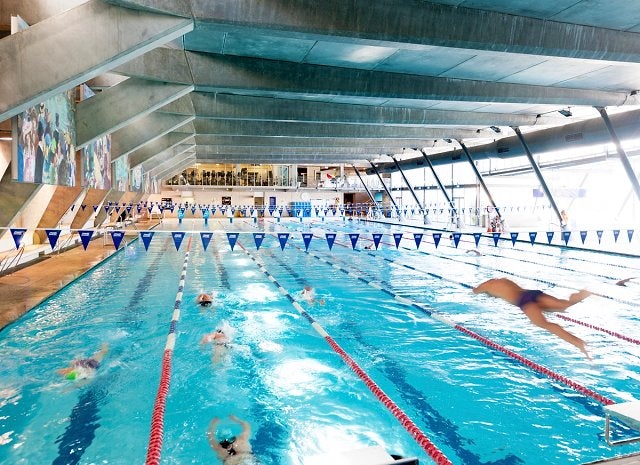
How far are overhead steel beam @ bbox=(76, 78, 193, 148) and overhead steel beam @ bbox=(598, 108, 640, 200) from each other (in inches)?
371

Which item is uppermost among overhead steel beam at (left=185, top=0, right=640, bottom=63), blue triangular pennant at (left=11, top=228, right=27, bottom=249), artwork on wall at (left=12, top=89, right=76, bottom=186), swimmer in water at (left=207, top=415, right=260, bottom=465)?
overhead steel beam at (left=185, top=0, right=640, bottom=63)

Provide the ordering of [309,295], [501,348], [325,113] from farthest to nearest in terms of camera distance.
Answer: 1. [325,113]
2. [309,295]
3. [501,348]

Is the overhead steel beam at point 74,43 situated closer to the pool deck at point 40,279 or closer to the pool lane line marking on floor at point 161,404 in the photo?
the pool deck at point 40,279

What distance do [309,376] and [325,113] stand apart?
8035 mm

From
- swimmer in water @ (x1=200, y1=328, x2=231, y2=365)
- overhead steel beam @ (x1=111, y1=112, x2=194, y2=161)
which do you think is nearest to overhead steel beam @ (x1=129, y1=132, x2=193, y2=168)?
overhead steel beam @ (x1=111, y1=112, x2=194, y2=161)

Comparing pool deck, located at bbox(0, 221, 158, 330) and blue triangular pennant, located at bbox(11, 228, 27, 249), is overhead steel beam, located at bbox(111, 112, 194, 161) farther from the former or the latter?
blue triangular pennant, located at bbox(11, 228, 27, 249)

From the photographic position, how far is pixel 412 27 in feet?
16.8

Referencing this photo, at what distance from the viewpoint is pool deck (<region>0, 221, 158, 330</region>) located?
5531mm

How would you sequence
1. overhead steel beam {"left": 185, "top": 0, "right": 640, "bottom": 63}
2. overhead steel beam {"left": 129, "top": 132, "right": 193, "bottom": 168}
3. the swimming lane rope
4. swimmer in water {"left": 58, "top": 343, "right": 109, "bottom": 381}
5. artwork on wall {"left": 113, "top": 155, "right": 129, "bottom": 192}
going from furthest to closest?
overhead steel beam {"left": 129, "top": 132, "right": 193, "bottom": 168} → artwork on wall {"left": 113, "top": 155, "right": 129, "bottom": 192} → overhead steel beam {"left": 185, "top": 0, "right": 640, "bottom": 63} → swimmer in water {"left": 58, "top": 343, "right": 109, "bottom": 381} → the swimming lane rope

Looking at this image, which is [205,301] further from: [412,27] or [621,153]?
[621,153]

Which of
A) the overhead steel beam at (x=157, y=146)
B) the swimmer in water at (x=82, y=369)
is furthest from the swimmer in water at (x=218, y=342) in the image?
the overhead steel beam at (x=157, y=146)

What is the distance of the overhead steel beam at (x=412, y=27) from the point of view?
4.68m

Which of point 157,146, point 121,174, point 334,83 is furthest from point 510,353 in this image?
point 157,146

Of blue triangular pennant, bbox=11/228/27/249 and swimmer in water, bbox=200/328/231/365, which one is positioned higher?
blue triangular pennant, bbox=11/228/27/249
